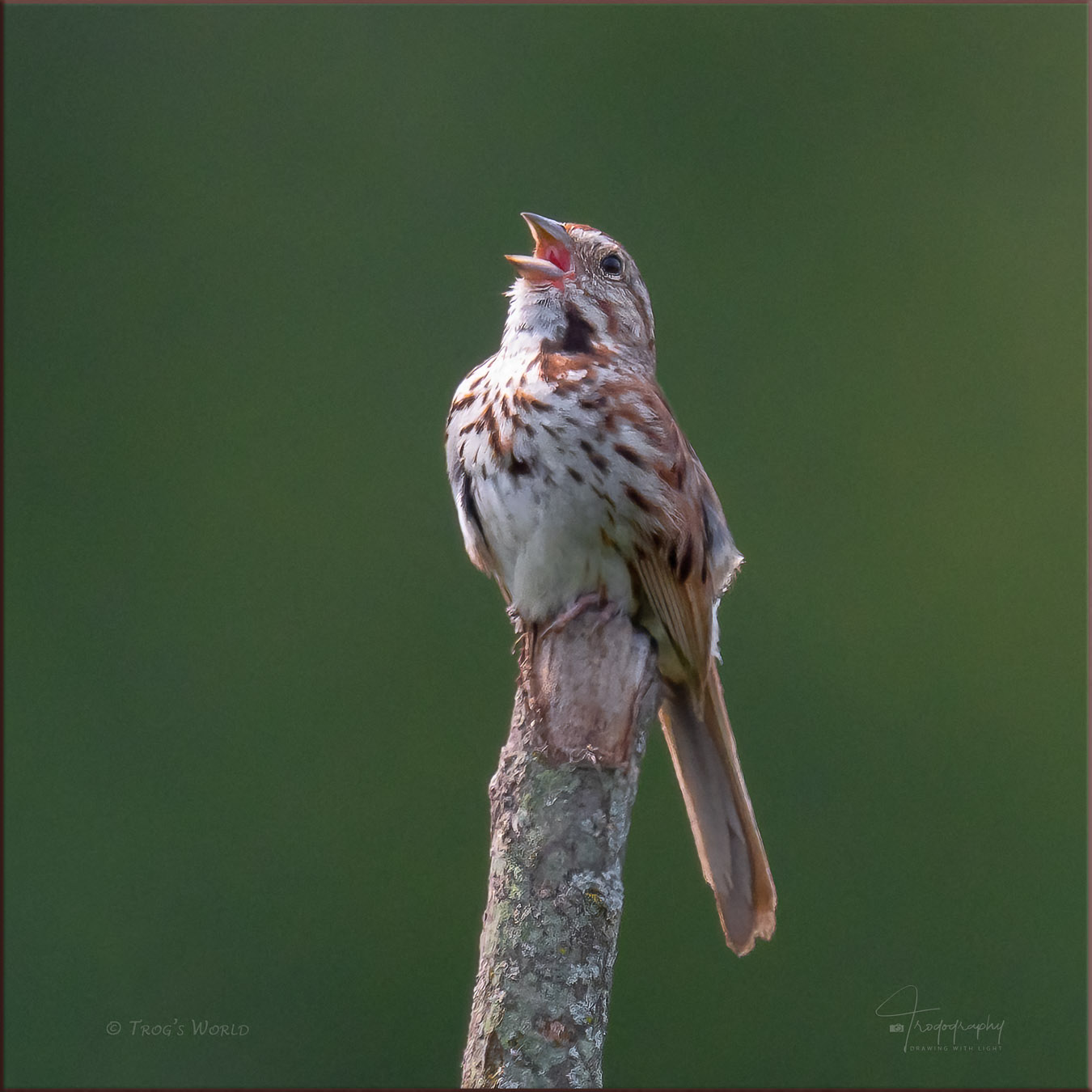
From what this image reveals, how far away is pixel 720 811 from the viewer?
8.23 feet

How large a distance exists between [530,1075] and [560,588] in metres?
0.81

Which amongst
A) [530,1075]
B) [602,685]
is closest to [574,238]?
[602,685]

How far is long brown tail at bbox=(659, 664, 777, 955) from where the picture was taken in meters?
2.47

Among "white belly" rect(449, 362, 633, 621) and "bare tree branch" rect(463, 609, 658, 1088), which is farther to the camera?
"white belly" rect(449, 362, 633, 621)

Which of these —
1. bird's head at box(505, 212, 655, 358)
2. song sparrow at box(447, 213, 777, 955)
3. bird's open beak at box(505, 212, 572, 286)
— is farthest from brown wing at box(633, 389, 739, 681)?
bird's open beak at box(505, 212, 572, 286)

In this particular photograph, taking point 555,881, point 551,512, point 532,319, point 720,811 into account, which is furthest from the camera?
point 532,319

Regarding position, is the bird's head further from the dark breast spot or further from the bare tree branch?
the bare tree branch

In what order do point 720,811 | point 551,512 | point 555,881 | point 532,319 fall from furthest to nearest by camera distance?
point 532,319 → point 720,811 → point 551,512 → point 555,881

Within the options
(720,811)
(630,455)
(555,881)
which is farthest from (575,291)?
(555,881)

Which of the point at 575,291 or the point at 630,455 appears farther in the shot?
the point at 575,291

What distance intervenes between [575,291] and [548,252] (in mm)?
96

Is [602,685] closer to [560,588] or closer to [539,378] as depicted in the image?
[560,588]

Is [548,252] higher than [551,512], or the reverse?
[548,252]

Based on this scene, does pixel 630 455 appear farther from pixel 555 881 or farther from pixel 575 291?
pixel 555 881
